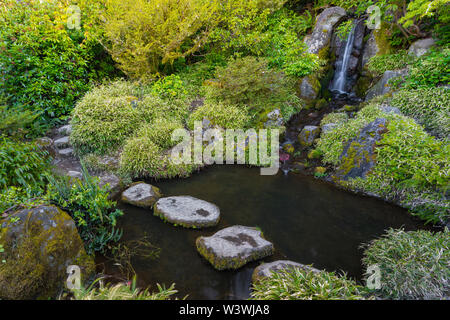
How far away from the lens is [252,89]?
7.05 metres

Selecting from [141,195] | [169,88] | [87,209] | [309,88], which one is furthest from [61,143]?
[309,88]

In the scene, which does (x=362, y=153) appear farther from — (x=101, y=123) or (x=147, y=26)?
(x=147, y=26)

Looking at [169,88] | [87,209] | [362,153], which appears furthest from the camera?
[169,88]

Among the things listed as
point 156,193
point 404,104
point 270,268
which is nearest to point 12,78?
point 156,193

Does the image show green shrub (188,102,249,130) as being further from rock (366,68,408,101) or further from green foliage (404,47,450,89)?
green foliage (404,47,450,89)

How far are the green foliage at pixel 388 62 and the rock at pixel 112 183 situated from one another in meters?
8.60

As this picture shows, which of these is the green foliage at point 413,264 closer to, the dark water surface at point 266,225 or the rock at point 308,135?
the dark water surface at point 266,225

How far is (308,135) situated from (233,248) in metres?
4.48

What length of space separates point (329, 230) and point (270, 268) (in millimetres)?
1495

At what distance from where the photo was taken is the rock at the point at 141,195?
4.50 m

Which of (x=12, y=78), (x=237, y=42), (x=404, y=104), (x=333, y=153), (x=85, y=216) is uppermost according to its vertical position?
(x=237, y=42)

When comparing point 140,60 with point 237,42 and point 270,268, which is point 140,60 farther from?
point 270,268

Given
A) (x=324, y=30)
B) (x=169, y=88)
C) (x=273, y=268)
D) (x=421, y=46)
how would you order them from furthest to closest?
(x=324, y=30), (x=169, y=88), (x=421, y=46), (x=273, y=268)
